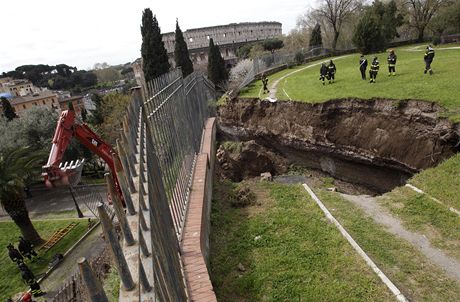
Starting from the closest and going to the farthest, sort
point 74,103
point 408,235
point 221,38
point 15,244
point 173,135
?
point 173,135 < point 408,235 < point 15,244 < point 74,103 < point 221,38

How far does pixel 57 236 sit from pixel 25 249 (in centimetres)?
233

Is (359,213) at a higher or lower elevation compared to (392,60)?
lower

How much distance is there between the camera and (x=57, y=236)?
55.3ft

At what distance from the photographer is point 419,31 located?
34156 millimetres

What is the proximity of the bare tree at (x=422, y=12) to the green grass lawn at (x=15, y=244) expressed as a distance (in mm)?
37045

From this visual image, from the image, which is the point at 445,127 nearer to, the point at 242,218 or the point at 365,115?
A: the point at 365,115

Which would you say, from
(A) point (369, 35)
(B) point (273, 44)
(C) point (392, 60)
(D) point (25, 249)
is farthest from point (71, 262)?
(B) point (273, 44)

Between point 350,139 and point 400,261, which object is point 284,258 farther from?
point 350,139

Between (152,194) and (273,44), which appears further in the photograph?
(273,44)

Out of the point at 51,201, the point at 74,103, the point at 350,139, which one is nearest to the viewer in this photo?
the point at 350,139

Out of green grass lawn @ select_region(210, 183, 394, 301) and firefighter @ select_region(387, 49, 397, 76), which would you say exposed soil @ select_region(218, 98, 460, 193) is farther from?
green grass lawn @ select_region(210, 183, 394, 301)

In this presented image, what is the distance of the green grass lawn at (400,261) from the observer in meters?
4.96

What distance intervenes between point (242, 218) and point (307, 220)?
141cm

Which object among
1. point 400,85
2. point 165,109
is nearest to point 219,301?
point 165,109
